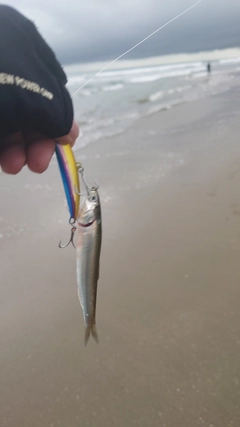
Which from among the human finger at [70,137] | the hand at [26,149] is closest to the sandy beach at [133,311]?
the hand at [26,149]

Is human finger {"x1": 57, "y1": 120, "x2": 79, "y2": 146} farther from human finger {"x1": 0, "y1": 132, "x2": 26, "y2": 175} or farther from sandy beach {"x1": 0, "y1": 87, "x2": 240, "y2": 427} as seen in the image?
sandy beach {"x1": 0, "y1": 87, "x2": 240, "y2": 427}

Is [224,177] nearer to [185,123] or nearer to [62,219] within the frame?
[62,219]

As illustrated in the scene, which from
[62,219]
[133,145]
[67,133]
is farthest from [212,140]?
[67,133]

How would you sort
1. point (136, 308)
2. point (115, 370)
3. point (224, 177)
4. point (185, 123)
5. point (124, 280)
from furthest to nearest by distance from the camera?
point (185, 123) < point (224, 177) < point (124, 280) < point (136, 308) < point (115, 370)

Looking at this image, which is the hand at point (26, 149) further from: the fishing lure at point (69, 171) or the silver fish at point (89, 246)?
the silver fish at point (89, 246)

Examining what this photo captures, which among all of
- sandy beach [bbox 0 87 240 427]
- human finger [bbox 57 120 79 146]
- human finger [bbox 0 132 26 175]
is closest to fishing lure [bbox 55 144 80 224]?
human finger [bbox 57 120 79 146]
